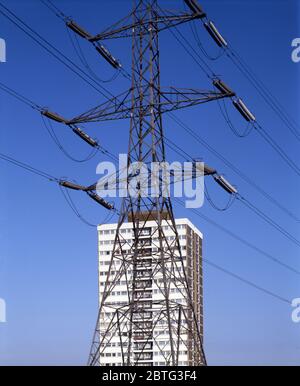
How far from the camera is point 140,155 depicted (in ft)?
154

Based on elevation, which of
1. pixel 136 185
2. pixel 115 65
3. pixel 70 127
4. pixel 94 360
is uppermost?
pixel 115 65

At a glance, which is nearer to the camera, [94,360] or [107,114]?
[94,360]
